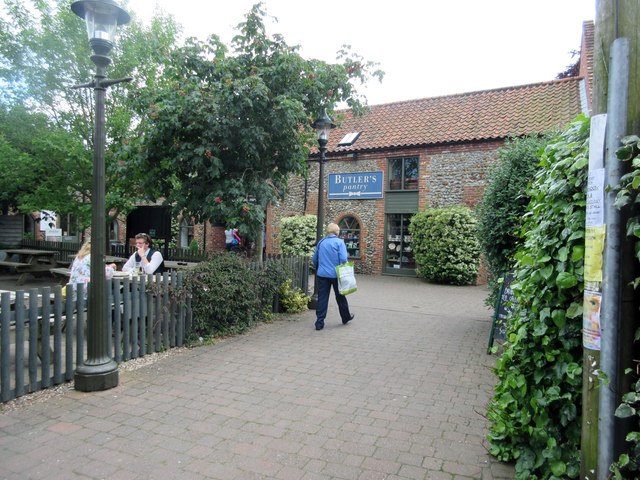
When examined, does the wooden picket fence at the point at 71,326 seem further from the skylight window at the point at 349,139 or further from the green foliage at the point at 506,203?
the skylight window at the point at 349,139

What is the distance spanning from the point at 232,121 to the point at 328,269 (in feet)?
9.87

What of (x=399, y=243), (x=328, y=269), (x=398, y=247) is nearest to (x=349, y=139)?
(x=399, y=243)

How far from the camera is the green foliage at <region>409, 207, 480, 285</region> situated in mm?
14445

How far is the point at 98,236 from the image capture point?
14.9ft

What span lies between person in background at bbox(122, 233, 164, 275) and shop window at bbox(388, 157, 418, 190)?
11987 millimetres

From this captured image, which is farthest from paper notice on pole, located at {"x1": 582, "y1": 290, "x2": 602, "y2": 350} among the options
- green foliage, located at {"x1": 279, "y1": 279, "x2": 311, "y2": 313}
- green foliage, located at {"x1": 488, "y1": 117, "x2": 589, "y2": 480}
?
green foliage, located at {"x1": 279, "y1": 279, "x2": 311, "y2": 313}

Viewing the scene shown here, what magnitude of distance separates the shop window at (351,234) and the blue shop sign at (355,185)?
1036mm

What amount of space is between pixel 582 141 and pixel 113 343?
5.71 meters

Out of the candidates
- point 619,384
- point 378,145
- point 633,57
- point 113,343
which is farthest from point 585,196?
point 378,145

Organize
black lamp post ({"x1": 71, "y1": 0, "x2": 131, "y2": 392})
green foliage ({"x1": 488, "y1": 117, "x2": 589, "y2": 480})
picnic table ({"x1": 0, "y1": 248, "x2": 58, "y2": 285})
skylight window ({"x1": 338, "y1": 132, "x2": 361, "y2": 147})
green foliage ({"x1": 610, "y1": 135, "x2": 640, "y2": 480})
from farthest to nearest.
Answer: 1. skylight window ({"x1": 338, "y1": 132, "x2": 361, "y2": 147})
2. picnic table ({"x1": 0, "y1": 248, "x2": 58, "y2": 285})
3. black lamp post ({"x1": 71, "y1": 0, "x2": 131, "y2": 392})
4. green foliage ({"x1": 488, "y1": 117, "x2": 589, "y2": 480})
5. green foliage ({"x1": 610, "y1": 135, "x2": 640, "y2": 480})

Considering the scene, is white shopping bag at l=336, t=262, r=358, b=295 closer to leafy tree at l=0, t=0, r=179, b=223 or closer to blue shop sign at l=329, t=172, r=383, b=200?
leafy tree at l=0, t=0, r=179, b=223

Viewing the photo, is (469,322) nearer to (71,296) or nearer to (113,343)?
(113,343)

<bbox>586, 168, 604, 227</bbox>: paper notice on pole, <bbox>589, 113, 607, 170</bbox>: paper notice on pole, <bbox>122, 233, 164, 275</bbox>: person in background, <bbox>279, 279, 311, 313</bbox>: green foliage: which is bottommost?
<bbox>279, 279, 311, 313</bbox>: green foliage

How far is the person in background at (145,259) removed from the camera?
6.99m
